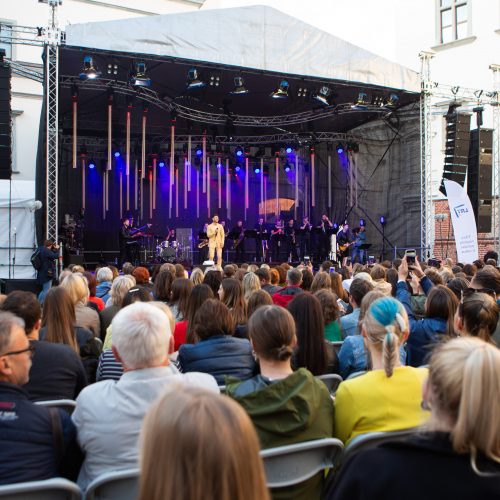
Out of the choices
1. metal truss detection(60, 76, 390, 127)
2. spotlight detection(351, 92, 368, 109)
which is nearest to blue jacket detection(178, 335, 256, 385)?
metal truss detection(60, 76, 390, 127)

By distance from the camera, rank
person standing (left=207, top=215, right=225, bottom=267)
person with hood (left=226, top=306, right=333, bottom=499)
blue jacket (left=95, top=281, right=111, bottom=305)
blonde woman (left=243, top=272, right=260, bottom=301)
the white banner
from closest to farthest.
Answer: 1. person with hood (left=226, top=306, right=333, bottom=499)
2. blonde woman (left=243, top=272, right=260, bottom=301)
3. blue jacket (left=95, top=281, right=111, bottom=305)
4. the white banner
5. person standing (left=207, top=215, right=225, bottom=267)

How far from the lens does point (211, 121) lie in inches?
666

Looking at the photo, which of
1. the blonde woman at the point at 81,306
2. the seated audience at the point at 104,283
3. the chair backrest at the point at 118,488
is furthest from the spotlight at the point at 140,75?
the chair backrest at the point at 118,488

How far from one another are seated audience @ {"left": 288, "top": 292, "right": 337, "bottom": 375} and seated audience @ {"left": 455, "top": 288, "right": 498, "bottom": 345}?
→ 2.79ft

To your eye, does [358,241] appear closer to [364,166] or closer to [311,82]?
[364,166]

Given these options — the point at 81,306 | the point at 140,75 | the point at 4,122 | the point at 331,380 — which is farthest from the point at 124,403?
the point at 140,75

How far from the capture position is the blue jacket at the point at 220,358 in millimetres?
3371

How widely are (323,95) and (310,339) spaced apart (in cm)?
1181

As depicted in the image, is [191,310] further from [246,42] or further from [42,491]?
[246,42]

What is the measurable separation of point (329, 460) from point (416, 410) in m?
0.45

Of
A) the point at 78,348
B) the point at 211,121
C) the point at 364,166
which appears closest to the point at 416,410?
the point at 78,348

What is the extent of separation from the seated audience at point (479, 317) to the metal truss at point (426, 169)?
11483mm

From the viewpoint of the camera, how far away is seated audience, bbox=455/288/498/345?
3.37 m

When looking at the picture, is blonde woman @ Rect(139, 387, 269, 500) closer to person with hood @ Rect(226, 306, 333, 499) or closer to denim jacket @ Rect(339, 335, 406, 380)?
person with hood @ Rect(226, 306, 333, 499)
